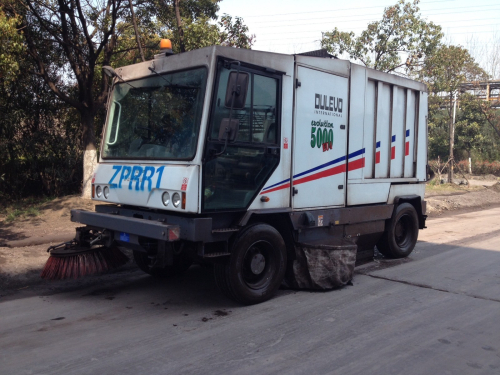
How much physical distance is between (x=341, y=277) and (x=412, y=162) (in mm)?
2970

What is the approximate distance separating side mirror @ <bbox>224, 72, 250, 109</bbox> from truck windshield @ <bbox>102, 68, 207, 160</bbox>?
12.3 inches

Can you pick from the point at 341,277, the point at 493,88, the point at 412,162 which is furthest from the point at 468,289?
the point at 493,88

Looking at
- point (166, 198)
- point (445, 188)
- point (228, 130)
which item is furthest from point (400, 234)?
point (445, 188)

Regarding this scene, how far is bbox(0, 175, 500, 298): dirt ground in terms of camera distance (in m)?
6.17

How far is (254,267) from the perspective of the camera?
5.41 meters

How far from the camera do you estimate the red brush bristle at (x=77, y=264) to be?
5438mm

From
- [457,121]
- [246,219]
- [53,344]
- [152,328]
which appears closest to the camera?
[53,344]

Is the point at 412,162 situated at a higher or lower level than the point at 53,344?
higher

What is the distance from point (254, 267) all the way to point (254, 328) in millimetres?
913

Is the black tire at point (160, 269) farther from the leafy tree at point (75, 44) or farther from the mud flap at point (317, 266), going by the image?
the leafy tree at point (75, 44)

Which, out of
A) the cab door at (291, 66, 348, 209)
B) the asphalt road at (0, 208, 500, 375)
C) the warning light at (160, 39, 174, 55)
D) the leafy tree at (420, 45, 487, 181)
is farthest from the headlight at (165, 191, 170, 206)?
the leafy tree at (420, 45, 487, 181)

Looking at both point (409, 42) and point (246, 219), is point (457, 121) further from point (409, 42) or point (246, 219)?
point (246, 219)

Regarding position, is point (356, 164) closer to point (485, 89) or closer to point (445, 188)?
point (445, 188)

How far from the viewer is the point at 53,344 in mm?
4160
